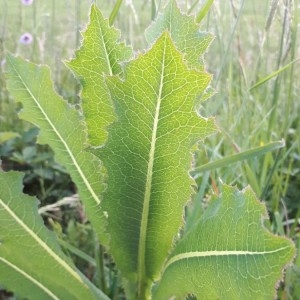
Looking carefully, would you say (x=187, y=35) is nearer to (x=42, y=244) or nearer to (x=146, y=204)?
(x=146, y=204)

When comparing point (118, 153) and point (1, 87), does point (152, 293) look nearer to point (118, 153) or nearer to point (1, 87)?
point (118, 153)

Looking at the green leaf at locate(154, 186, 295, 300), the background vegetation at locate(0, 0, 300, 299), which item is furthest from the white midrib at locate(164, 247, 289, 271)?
the background vegetation at locate(0, 0, 300, 299)

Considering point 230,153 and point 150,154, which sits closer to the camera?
point 150,154

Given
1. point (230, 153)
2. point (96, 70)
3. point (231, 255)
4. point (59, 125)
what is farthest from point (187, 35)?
point (230, 153)

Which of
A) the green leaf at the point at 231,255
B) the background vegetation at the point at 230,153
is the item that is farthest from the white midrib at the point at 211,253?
the background vegetation at the point at 230,153

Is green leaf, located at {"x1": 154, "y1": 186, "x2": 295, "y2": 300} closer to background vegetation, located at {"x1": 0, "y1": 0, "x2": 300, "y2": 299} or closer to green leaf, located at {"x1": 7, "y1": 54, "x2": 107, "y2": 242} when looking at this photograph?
green leaf, located at {"x1": 7, "y1": 54, "x2": 107, "y2": 242}
